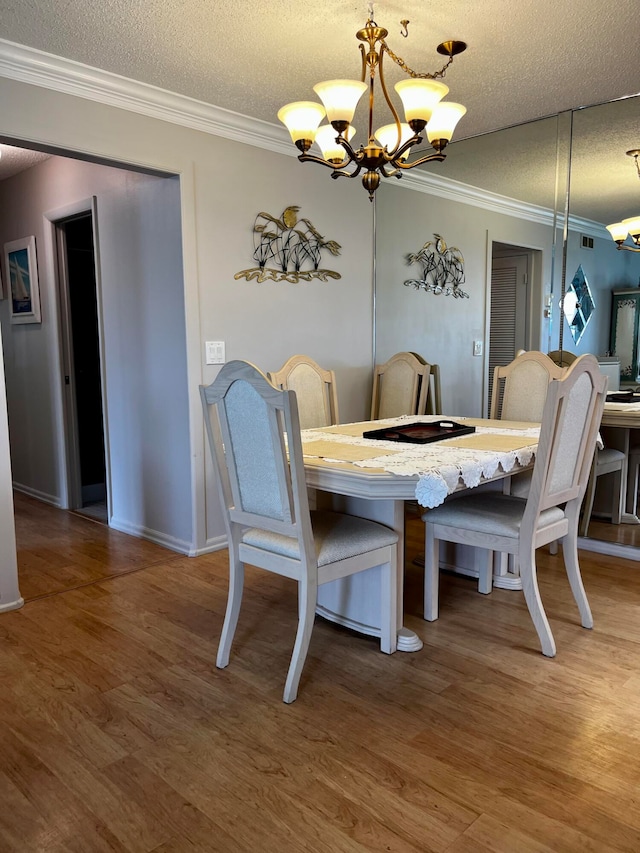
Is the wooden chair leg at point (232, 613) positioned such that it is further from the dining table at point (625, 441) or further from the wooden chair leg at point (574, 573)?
the dining table at point (625, 441)

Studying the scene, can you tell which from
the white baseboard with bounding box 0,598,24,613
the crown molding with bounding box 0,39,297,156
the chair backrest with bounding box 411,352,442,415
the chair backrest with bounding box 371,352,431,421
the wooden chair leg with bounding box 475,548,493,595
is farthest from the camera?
the chair backrest with bounding box 411,352,442,415

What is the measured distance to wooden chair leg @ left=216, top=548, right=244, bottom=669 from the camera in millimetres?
2219

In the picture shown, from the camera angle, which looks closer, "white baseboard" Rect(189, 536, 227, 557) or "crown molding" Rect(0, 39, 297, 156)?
"crown molding" Rect(0, 39, 297, 156)

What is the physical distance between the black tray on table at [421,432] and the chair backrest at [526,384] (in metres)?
0.71

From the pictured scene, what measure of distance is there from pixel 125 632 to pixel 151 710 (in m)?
0.61

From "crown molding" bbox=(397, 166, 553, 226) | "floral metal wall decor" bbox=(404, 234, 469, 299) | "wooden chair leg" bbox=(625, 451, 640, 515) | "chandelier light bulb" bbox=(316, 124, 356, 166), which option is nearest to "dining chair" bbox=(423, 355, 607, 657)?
"chandelier light bulb" bbox=(316, 124, 356, 166)

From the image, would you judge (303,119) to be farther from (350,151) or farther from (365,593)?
(365,593)

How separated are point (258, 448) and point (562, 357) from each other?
89.2 inches

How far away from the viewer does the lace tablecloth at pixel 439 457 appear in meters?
1.90

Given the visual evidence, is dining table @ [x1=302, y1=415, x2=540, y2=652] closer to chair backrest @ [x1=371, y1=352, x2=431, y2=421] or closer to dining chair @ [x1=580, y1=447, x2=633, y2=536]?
dining chair @ [x1=580, y1=447, x2=633, y2=536]

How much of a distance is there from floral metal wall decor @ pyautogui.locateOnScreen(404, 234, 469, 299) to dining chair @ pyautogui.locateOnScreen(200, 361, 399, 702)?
2.49 m

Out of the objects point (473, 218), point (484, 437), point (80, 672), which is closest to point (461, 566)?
point (484, 437)

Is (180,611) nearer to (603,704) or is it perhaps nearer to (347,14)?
(603,704)

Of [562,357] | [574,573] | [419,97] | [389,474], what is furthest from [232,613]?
[562,357]
